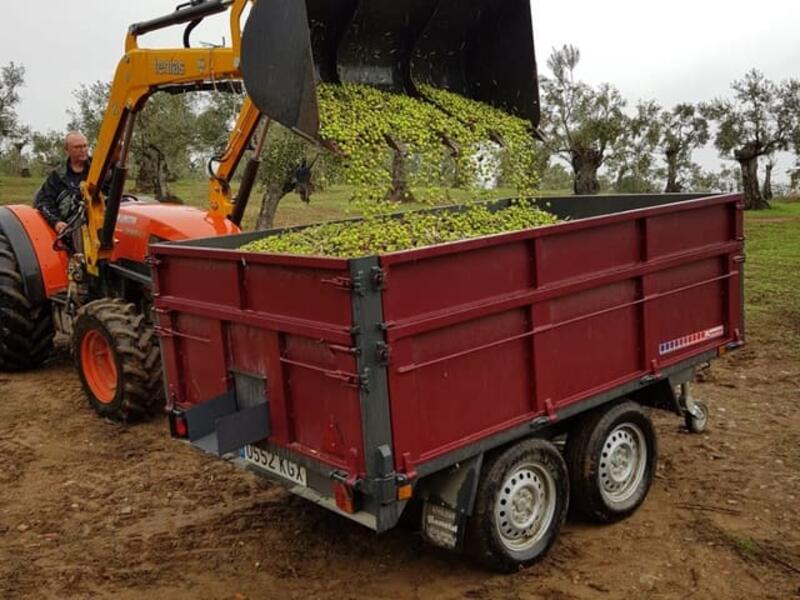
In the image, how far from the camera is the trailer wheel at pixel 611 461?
4.72 metres

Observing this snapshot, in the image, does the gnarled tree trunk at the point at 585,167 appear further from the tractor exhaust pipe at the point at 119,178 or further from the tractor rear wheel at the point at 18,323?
the tractor exhaust pipe at the point at 119,178

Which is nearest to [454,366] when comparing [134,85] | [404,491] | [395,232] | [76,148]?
[404,491]

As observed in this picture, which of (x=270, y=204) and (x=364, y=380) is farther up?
(x=270, y=204)

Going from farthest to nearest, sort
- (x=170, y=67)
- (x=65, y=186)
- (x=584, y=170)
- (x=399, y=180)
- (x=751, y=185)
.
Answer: (x=751, y=185), (x=584, y=170), (x=65, y=186), (x=170, y=67), (x=399, y=180)

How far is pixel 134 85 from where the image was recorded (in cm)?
665

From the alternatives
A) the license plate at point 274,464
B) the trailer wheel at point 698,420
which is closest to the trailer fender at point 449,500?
the license plate at point 274,464

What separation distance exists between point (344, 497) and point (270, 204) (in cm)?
1577

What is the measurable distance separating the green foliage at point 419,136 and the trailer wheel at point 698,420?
6.72 feet

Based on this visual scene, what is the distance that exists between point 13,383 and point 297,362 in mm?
5667

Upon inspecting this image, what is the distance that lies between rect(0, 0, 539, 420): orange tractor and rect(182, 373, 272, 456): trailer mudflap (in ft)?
4.62

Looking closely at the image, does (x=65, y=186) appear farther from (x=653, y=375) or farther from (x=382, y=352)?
(x=653, y=375)

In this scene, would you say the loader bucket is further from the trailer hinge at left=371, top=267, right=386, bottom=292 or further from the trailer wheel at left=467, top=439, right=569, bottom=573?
the trailer wheel at left=467, top=439, right=569, bottom=573

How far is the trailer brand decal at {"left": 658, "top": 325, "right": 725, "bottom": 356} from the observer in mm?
5137

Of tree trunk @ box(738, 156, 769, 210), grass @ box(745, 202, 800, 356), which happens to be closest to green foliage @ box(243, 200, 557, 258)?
grass @ box(745, 202, 800, 356)
